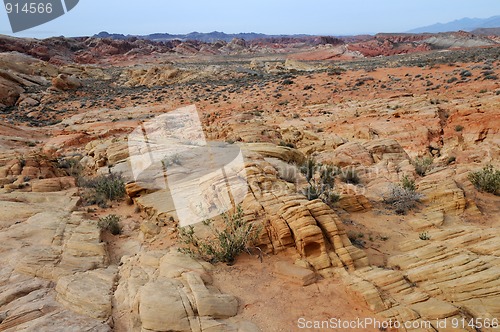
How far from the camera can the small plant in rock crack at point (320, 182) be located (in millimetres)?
7289

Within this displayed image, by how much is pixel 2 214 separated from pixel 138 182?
9.37 ft

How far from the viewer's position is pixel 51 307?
14.2 feet

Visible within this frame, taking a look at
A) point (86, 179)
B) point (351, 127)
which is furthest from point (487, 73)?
point (86, 179)

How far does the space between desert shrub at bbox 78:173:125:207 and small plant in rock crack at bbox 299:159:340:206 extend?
4952 millimetres

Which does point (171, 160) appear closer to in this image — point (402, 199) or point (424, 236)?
point (402, 199)

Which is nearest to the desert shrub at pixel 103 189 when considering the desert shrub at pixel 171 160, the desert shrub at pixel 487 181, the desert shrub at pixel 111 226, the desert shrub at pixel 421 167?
the desert shrub at pixel 171 160

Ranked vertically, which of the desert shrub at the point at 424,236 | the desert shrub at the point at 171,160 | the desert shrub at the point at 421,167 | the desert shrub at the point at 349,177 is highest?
the desert shrub at the point at 171,160

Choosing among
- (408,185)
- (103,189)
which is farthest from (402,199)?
(103,189)

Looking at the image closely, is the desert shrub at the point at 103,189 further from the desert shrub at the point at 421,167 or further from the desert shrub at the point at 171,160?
the desert shrub at the point at 421,167

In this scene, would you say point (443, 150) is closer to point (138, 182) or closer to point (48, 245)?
point (138, 182)

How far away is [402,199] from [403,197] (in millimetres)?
65

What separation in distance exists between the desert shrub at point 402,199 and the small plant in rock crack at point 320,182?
1360 mm

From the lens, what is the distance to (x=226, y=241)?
550cm

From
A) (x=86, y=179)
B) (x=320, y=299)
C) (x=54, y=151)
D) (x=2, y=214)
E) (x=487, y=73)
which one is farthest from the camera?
(x=487, y=73)
